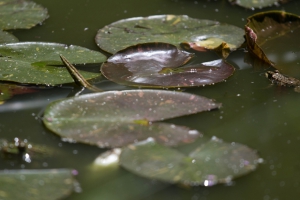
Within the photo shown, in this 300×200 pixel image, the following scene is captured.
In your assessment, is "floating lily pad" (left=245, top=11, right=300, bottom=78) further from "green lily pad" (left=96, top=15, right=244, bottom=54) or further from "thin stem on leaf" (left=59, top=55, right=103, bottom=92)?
"thin stem on leaf" (left=59, top=55, right=103, bottom=92)

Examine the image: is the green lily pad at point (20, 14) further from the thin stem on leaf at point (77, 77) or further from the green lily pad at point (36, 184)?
the green lily pad at point (36, 184)

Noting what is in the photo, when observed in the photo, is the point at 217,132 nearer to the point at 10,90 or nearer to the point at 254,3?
the point at 10,90

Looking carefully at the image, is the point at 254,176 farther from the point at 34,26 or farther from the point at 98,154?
the point at 34,26

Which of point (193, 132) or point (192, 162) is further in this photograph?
point (193, 132)

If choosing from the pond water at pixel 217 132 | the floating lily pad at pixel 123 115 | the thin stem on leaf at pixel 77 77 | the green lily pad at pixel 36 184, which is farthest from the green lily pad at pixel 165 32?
the green lily pad at pixel 36 184

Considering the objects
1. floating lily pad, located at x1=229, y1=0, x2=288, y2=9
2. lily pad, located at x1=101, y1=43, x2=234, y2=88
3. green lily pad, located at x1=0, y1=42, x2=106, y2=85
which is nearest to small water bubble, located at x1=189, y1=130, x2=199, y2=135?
lily pad, located at x1=101, y1=43, x2=234, y2=88

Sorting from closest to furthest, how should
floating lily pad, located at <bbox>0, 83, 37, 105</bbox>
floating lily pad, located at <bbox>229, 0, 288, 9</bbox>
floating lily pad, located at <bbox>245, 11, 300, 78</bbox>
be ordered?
floating lily pad, located at <bbox>0, 83, 37, 105</bbox> < floating lily pad, located at <bbox>245, 11, 300, 78</bbox> < floating lily pad, located at <bbox>229, 0, 288, 9</bbox>

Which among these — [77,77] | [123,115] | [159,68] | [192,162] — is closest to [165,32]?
[159,68]
